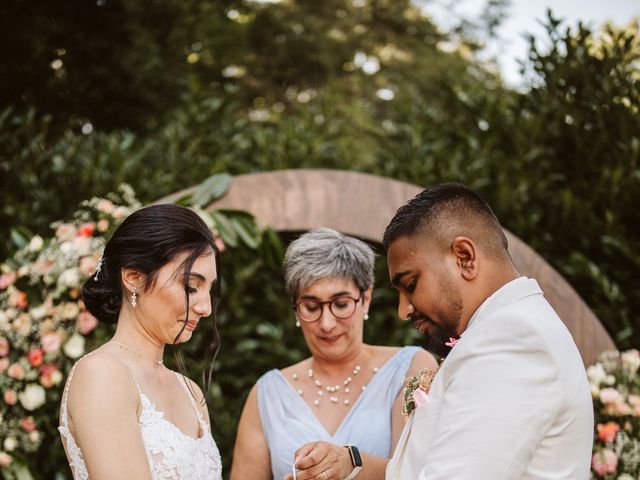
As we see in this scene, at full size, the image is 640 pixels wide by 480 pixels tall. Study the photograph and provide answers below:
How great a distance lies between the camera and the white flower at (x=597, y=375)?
12.6ft

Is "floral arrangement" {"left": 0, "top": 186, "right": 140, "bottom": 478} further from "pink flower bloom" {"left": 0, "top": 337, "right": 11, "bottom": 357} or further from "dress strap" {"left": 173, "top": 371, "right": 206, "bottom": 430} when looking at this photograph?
"dress strap" {"left": 173, "top": 371, "right": 206, "bottom": 430}

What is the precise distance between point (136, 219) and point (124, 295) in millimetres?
285

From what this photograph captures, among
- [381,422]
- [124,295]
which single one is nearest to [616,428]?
[381,422]

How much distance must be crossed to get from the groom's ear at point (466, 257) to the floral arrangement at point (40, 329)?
8.04 ft

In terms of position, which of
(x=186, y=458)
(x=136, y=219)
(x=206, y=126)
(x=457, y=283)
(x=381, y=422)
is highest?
(x=457, y=283)

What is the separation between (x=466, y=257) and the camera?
2.00 meters

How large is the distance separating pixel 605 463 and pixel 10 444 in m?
3.01

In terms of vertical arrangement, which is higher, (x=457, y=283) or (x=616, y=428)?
(x=457, y=283)

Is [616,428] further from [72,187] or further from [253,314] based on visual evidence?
[72,187]

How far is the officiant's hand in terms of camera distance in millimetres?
2615

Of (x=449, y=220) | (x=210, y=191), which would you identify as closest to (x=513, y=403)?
(x=449, y=220)

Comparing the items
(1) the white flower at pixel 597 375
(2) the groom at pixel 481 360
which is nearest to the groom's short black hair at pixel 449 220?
(2) the groom at pixel 481 360

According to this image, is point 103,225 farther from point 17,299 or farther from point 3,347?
point 3,347

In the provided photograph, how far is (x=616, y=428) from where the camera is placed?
364cm
